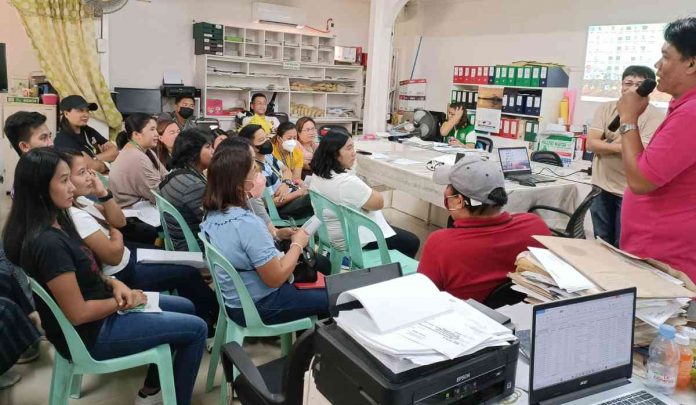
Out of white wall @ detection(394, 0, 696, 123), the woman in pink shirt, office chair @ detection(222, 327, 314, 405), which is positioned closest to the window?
white wall @ detection(394, 0, 696, 123)

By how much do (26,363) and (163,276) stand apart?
0.75m

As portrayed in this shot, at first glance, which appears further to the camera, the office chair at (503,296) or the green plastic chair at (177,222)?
the green plastic chair at (177,222)

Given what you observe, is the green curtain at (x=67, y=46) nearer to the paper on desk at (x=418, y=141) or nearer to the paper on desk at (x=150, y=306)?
the paper on desk at (x=418, y=141)

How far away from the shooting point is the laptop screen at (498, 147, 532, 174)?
407cm

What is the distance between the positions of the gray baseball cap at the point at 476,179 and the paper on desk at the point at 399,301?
30.8 inches

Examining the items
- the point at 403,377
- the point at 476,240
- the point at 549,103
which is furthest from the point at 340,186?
the point at 549,103

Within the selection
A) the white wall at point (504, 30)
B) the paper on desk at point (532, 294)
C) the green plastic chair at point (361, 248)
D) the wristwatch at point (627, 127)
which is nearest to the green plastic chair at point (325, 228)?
the green plastic chair at point (361, 248)

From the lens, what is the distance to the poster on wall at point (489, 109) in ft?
21.9

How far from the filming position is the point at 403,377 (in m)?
0.99

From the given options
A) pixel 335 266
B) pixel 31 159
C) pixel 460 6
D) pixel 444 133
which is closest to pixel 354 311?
pixel 31 159

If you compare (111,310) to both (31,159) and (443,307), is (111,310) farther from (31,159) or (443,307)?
(443,307)

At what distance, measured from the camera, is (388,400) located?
3.21 ft

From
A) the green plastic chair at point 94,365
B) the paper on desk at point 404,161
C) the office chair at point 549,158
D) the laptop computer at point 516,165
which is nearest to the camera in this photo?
the green plastic chair at point 94,365

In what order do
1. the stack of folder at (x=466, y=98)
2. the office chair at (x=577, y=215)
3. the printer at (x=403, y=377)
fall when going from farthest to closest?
the stack of folder at (x=466, y=98) < the office chair at (x=577, y=215) < the printer at (x=403, y=377)
